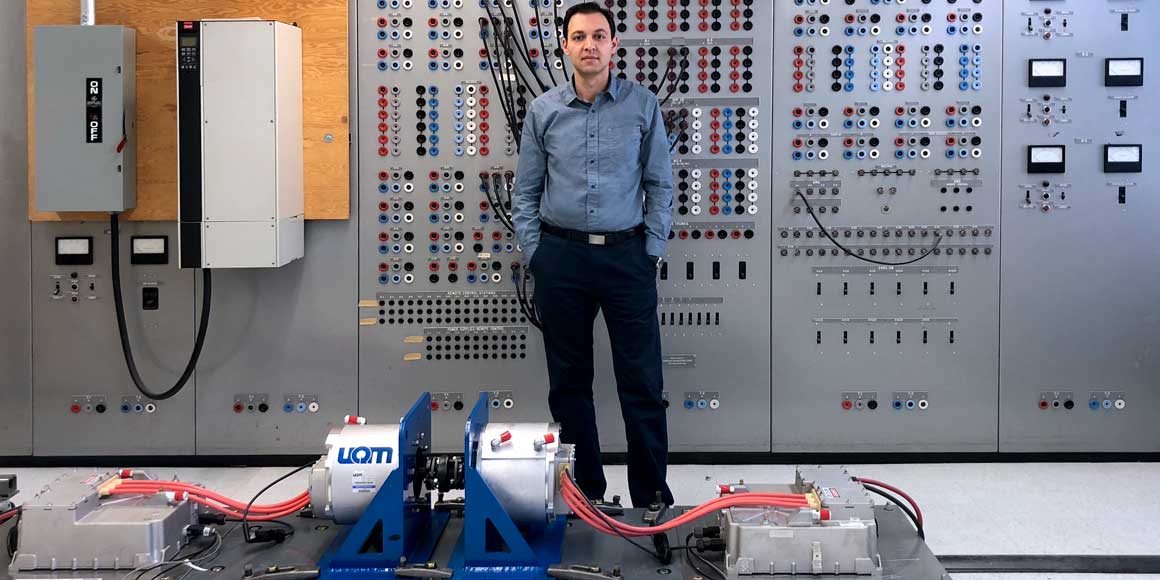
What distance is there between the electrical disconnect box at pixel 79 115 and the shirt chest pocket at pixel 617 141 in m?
1.97

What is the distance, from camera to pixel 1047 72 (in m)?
4.41

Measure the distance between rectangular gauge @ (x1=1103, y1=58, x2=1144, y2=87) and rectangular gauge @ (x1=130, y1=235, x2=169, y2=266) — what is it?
3958mm

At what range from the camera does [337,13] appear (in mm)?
4375

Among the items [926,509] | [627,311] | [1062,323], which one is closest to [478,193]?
[627,311]

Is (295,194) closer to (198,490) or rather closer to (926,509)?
(198,490)

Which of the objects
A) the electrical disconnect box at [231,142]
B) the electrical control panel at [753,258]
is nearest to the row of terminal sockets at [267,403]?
the electrical control panel at [753,258]

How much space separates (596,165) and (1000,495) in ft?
6.59

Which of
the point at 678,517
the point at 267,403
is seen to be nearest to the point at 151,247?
the point at 267,403

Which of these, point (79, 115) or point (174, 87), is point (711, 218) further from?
point (79, 115)

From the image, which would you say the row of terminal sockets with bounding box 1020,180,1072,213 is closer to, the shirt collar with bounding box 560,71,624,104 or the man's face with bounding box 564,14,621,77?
the shirt collar with bounding box 560,71,624,104

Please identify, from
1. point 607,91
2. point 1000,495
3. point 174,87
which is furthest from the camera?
point 174,87

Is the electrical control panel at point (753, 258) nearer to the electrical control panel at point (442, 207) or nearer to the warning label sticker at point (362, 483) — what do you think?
the electrical control panel at point (442, 207)

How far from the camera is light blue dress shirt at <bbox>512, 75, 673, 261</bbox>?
142 inches

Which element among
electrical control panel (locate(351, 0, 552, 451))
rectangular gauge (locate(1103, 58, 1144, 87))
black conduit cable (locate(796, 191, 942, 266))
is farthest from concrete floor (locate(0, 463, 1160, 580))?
rectangular gauge (locate(1103, 58, 1144, 87))
